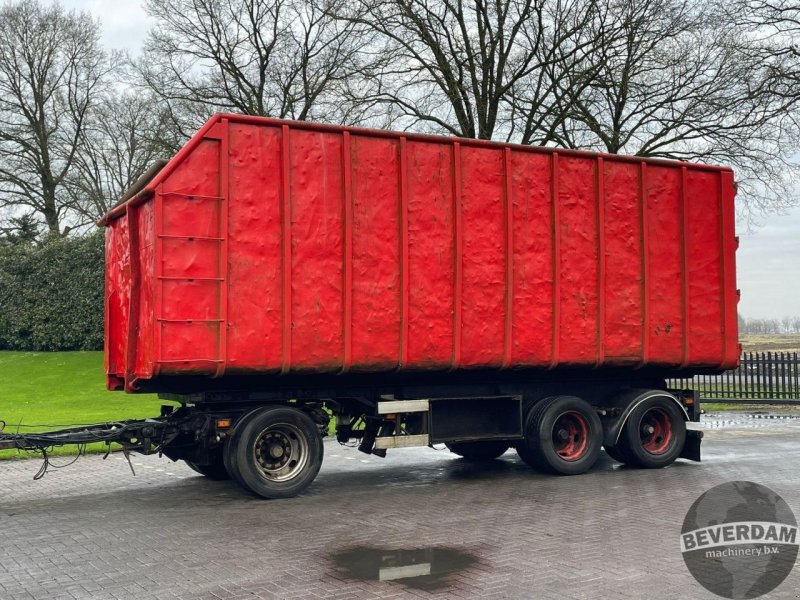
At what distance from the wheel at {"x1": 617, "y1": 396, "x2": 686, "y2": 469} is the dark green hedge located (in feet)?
70.6

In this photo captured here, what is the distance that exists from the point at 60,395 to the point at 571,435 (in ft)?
50.8

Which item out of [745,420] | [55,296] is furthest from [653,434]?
[55,296]

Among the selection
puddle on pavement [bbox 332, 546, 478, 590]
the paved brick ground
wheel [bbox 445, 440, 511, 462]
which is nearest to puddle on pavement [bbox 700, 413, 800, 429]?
the paved brick ground

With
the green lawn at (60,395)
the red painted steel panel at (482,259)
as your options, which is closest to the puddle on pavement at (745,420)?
the red painted steel panel at (482,259)

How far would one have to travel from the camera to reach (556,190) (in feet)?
36.1

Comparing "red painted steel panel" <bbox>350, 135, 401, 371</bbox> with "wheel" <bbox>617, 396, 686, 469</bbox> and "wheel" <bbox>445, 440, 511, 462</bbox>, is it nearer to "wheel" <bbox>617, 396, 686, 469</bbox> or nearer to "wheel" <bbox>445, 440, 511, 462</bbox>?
"wheel" <bbox>445, 440, 511, 462</bbox>

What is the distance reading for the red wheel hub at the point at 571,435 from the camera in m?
11.3

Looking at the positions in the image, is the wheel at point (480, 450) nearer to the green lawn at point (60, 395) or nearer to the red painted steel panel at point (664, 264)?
the red painted steel panel at point (664, 264)

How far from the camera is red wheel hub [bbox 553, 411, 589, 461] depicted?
11.3m

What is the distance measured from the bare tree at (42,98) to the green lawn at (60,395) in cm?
1017

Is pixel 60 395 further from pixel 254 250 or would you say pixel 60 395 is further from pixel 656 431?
pixel 656 431

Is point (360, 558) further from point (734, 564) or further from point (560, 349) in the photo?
point (560, 349)

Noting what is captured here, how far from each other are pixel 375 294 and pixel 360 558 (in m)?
3.62

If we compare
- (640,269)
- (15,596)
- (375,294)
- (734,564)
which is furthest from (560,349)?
(15,596)
